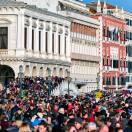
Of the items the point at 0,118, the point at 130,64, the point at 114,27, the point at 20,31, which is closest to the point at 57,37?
the point at 20,31

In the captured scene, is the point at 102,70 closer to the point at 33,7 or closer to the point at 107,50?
the point at 107,50

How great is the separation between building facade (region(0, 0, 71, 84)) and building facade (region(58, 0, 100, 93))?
27.3ft

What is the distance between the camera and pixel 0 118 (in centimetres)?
2084

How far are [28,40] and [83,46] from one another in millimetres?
22154

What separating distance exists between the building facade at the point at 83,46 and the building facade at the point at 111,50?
73.2 inches

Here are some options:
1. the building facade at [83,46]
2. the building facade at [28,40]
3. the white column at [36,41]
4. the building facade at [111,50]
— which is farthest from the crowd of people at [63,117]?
the building facade at [111,50]

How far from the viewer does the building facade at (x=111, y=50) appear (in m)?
94.1

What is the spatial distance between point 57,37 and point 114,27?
28.5m

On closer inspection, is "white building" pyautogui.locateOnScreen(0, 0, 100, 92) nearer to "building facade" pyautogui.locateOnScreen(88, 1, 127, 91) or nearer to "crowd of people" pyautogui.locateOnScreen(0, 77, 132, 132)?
"building facade" pyautogui.locateOnScreen(88, 1, 127, 91)

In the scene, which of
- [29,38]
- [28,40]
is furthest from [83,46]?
[28,40]

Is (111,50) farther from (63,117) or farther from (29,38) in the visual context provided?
(63,117)

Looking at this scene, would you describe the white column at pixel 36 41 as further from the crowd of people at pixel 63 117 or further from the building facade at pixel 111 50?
the building facade at pixel 111 50

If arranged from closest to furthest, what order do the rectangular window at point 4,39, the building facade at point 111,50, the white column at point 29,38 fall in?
1. the rectangular window at point 4,39
2. the white column at point 29,38
3. the building facade at point 111,50

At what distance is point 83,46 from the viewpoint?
86250mm
